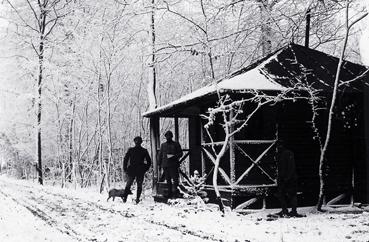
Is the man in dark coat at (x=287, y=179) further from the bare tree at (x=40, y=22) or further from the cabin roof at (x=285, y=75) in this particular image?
Answer: the bare tree at (x=40, y=22)

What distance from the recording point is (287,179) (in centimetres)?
1066

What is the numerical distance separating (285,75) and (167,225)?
5490 mm

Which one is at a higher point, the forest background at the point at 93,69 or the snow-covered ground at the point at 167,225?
the forest background at the point at 93,69

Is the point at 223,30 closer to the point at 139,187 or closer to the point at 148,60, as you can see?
the point at 148,60

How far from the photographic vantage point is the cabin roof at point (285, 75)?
11727 millimetres

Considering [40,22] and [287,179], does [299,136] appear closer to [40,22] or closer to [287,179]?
[287,179]

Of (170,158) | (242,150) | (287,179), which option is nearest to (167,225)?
(287,179)

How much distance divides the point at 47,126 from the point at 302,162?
20.5 m

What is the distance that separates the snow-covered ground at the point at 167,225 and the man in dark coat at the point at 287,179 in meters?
0.46

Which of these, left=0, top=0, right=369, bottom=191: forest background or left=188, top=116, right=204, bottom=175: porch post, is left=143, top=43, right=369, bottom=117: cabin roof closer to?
left=188, top=116, right=204, bottom=175: porch post

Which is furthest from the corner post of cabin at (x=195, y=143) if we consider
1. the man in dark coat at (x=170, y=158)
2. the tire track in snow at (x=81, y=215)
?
the tire track in snow at (x=81, y=215)

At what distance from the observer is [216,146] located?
14.3 metres

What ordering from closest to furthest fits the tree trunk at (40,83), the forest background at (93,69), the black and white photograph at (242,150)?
the black and white photograph at (242,150) < the forest background at (93,69) < the tree trunk at (40,83)

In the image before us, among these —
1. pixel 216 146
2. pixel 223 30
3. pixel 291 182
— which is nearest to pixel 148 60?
pixel 223 30
